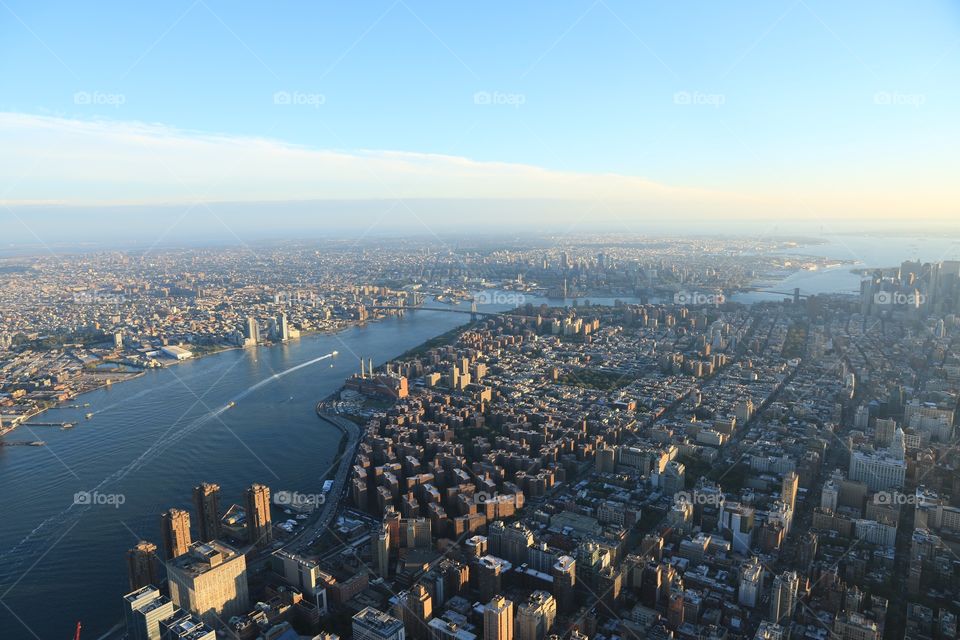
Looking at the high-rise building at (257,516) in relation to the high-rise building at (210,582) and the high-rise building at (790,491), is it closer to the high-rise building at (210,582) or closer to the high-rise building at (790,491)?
the high-rise building at (210,582)

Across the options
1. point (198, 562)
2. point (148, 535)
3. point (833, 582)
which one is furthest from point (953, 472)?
point (148, 535)

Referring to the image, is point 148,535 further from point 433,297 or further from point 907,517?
point 433,297

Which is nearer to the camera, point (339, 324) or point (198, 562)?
point (198, 562)

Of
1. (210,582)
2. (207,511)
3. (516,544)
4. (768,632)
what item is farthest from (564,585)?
(207,511)

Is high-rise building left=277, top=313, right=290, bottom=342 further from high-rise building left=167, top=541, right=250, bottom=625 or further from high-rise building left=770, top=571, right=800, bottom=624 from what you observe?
high-rise building left=770, top=571, right=800, bottom=624

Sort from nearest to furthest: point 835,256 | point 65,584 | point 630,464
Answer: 1. point 65,584
2. point 630,464
3. point 835,256

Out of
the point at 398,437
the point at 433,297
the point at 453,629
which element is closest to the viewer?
the point at 453,629

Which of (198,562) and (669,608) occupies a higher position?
(198,562)

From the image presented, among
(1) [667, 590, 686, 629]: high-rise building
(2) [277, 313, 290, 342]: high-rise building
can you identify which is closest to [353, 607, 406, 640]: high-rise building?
(1) [667, 590, 686, 629]: high-rise building
